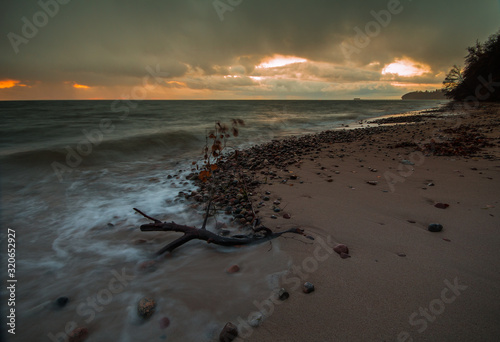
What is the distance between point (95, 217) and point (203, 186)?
2.40m

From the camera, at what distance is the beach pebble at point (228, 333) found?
1.71 m

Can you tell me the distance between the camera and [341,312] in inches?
71.8

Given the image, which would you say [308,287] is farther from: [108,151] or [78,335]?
[108,151]

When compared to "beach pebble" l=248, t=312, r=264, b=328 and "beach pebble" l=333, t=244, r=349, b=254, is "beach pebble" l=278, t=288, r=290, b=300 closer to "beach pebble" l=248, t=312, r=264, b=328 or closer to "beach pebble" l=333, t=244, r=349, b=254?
"beach pebble" l=248, t=312, r=264, b=328

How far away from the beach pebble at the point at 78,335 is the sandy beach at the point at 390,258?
4.47ft

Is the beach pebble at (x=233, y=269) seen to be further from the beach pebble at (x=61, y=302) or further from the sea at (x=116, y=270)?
→ the beach pebble at (x=61, y=302)

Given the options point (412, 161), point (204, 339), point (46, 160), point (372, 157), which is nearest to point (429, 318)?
point (204, 339)

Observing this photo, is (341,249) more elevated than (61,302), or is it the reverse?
(341,249)

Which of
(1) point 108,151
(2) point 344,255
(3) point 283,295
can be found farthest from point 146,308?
(1) point 108,151

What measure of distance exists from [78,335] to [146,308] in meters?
0.55

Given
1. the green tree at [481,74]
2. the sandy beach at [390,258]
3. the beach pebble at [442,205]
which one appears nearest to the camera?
the sandy beach at [390,258]

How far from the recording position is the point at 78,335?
1919 mm

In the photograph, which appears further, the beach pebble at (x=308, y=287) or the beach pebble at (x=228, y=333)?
the beach pebble at (x=308, y=287)

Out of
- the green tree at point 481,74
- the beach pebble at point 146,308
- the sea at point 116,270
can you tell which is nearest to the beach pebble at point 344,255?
the sea at point 116,270
